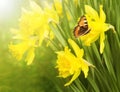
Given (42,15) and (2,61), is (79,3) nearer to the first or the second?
(42,15)

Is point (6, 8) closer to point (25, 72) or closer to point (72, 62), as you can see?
point (25, 72)

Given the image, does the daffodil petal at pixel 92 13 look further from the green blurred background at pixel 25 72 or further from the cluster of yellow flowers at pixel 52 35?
the green blurred background at pixel 25 72

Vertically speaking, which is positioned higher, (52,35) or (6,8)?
(6,8)

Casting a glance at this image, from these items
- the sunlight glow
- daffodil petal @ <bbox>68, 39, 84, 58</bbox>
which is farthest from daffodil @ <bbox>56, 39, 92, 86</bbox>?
the sunlight glow

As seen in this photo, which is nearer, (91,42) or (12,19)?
(91,42)

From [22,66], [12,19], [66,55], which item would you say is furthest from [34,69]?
[66,55]

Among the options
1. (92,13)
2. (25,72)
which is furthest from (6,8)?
(92,13)

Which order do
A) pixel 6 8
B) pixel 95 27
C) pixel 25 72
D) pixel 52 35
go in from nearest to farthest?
1. pixel 95 27
2. pixel 52 35
3. pixel 25 72
4. pixel 6 8
